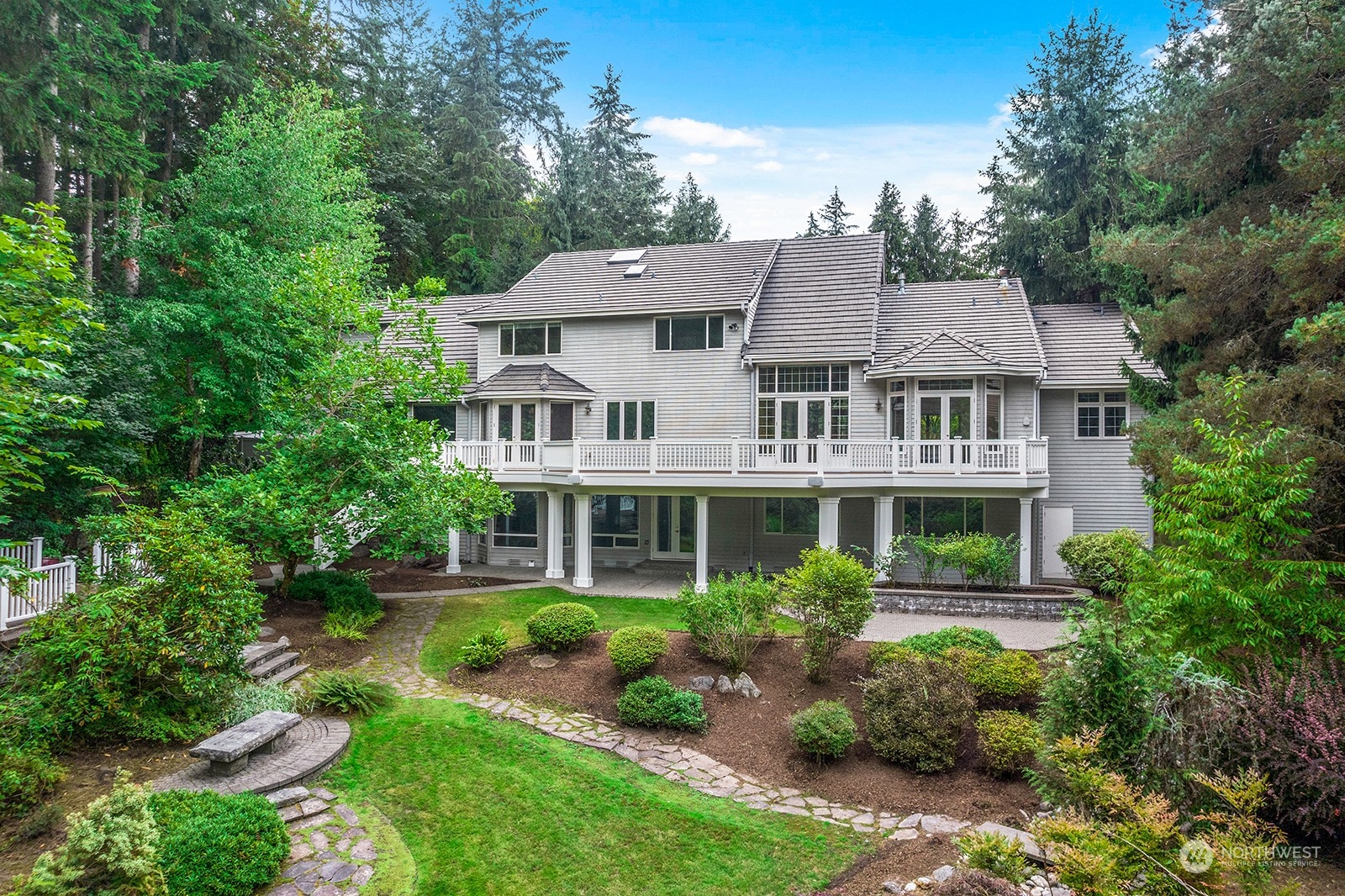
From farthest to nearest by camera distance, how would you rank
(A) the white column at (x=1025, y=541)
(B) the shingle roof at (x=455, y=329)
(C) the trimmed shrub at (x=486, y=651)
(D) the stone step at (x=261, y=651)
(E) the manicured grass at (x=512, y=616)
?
(B) the shingle roof at (x=455, y=329), (A) the white column at (x=1025, y=541), (E) the manicured grass at (x=512, y=616), (C) the trimmed shrub at (x=486, y=651), (D) the stone step at (x=261, y=651)

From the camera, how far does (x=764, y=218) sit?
39.9 m

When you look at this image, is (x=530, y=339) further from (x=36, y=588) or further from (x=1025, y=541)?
(x=1025, y=541)

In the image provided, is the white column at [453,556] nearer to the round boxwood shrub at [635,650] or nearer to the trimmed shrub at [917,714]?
the round boxwood shrub at [635,650]

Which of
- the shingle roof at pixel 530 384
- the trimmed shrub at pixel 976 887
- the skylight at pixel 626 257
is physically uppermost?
the skylight at pixel 626 257

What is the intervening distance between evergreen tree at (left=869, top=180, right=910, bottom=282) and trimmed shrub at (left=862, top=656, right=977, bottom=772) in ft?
90.3

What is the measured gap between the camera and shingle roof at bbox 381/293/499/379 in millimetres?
20955

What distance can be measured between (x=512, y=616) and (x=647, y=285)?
35.3ft

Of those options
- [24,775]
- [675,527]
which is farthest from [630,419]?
[24,775]

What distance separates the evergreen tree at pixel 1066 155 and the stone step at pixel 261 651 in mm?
25304

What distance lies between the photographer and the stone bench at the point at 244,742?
6840 mm

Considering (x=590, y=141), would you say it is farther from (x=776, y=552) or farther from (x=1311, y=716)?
(x=1311, y=716)

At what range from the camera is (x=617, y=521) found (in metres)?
20.1

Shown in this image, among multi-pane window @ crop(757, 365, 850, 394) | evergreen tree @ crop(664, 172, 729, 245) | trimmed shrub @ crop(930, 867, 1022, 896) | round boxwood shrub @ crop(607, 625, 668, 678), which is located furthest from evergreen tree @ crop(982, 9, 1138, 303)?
trimmed shrub @ crop(930, 867, 1022, 896)

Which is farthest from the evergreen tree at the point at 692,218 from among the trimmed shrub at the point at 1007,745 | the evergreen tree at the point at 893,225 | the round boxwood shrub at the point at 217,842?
the round boxwood shrub at the point at 217,842
